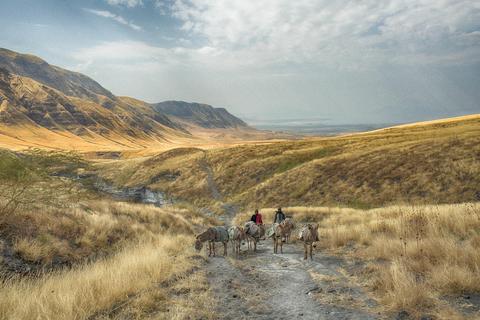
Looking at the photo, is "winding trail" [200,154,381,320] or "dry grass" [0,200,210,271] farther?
"dry grass" [0,200,210,271]

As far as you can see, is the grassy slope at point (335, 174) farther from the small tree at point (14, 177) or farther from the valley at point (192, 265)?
the small tree at point (14, 177)

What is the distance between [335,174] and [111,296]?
46.2 meters

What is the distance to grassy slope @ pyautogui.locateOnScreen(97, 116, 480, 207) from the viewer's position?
1638 inches

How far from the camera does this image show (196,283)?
1118 cm

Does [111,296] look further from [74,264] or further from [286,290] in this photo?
[74,264]

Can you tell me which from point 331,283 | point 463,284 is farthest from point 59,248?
point 463,284

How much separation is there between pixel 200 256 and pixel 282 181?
132 feet

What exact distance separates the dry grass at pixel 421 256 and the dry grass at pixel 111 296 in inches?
184

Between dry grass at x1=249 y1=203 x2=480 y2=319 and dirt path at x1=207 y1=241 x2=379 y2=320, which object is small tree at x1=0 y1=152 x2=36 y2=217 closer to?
dirt path at x1=207 y1=241 x2=379 y2=320

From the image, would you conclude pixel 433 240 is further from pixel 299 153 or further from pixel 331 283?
pixel 299 153

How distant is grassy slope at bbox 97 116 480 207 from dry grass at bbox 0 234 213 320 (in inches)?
1346

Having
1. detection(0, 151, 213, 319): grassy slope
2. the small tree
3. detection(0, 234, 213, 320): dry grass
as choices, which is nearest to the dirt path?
detection(0, 151, 213, 319): grassy slope

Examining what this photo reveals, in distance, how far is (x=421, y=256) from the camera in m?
11.7

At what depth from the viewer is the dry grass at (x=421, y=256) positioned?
8.62 metres
